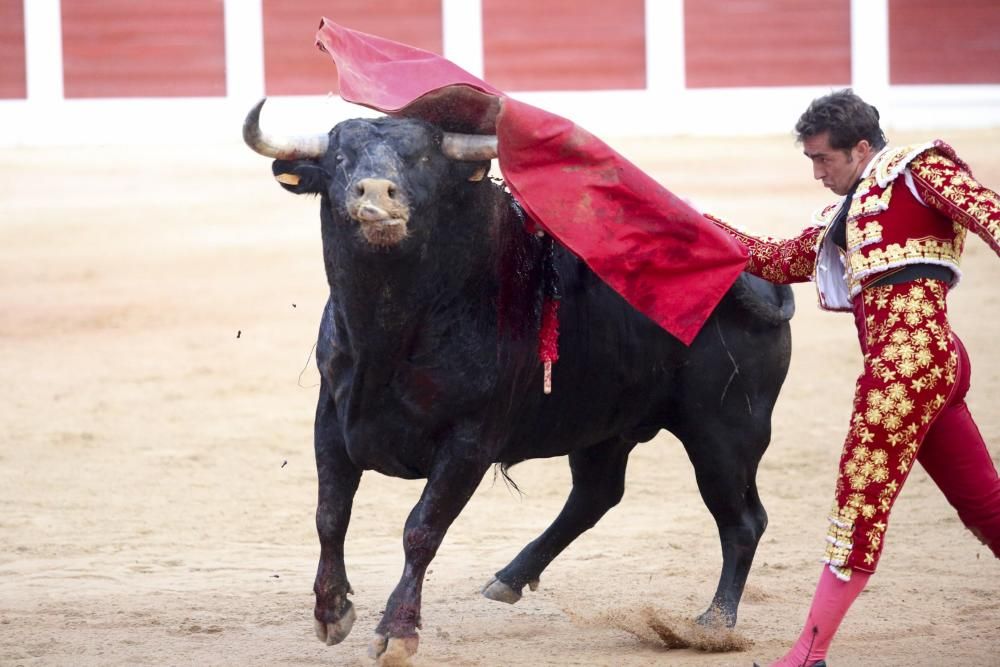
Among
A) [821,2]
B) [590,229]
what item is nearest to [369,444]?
[590,229]

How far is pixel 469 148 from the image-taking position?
4273 millimetres

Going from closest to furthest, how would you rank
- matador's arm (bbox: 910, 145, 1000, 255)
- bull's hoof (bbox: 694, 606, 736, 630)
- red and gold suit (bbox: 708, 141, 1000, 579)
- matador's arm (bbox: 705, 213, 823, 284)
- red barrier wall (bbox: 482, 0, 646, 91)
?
matador's arm (bbox: 910, 145, 1000, 255)
red and gold suit (bbox: 708, 141, 1000, 579)
matador's arm (bbox: 705, 213, 823, 284)
bull's hoof (bbox: 694, 606, 736, 630)
red barrier wall (bbox: 482, 0, 646, 91)

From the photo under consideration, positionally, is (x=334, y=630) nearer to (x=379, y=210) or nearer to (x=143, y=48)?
(x=379, y=210)

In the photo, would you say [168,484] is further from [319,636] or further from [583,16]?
[583,16]

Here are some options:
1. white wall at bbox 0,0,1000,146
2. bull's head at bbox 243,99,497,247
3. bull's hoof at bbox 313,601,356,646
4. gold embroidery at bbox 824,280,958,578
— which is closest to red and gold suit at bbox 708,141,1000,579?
gold embroidery at bbox 824,280,958,578

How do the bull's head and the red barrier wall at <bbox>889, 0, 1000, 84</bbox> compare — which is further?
the red barrier wall at <bbox>889, 0, 1000, 84</bbox>

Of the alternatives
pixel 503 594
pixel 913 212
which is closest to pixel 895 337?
pixel 913 212

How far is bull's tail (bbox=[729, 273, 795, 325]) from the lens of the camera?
4996mm

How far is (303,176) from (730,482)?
1.80 meters

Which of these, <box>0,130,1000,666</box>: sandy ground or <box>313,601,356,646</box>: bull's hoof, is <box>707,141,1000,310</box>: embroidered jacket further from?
<box>313,601,356,646</box>: bull's hoof

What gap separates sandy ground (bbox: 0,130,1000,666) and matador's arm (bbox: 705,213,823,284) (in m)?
1.15

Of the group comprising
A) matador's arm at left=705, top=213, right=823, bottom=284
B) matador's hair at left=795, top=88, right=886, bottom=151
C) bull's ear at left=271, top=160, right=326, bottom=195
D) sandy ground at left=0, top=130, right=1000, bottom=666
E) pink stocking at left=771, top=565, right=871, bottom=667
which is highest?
matador's hair at left=795, top=88, right=886, bottom=151

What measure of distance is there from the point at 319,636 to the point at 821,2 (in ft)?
52.8

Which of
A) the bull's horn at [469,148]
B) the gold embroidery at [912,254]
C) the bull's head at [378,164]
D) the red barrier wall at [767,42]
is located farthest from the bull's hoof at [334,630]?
the red barrier wall at [767,42]
